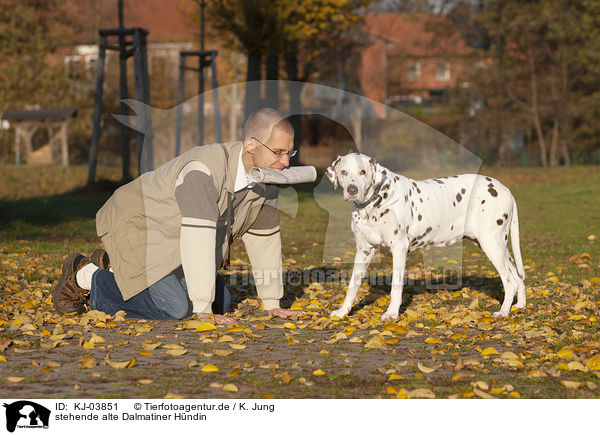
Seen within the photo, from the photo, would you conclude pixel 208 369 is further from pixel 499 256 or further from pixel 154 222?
pixel 499 256

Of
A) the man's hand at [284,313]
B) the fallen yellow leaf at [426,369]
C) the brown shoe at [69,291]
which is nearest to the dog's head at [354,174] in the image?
the man's hand at [284,313]

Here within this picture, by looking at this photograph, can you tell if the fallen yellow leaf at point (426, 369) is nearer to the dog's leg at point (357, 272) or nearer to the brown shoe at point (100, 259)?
the dog's leg at point (357, 272)

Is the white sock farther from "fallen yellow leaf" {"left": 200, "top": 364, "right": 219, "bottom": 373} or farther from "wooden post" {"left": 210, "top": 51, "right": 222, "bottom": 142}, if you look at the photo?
"wooden post" {"left": 210, "top": 51, "right": 222, "bottom": 142}

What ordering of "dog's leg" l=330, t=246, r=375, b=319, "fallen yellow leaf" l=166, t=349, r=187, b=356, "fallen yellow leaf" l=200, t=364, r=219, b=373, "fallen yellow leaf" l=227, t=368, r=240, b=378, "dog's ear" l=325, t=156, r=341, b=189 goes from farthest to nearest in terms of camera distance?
"dog's leg" l=330, t=246, r=375, b=319, "dog's ear" l=325, t=156, r=341, b=189, "fallen yellow leaf" l=166, t=349, r=187, b=356, "fallen yellow leaf" l=200, t=364, r=219, b=373, "fallen yellow leaf" l=227, t=368, r=240, b=378

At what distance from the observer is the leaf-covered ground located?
543 centimetres

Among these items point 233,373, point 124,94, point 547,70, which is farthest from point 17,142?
point 233,373

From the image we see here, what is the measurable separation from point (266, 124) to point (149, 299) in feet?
7.07

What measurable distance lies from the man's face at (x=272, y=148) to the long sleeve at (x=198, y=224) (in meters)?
0.47

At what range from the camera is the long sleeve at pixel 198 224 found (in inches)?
277

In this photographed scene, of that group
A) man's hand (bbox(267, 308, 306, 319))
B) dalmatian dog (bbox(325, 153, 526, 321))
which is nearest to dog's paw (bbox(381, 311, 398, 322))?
dalmatian dog (bbox(325, 153, 526, 321))

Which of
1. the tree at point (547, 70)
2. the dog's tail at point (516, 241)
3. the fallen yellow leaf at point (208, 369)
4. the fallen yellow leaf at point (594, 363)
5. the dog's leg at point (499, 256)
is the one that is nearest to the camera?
the fallen yellow leaf at point (208, 369)

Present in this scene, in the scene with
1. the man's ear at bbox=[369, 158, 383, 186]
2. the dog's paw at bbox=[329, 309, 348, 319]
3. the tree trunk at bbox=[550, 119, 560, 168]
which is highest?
the man's ear at bbox=[369, 158, 383, 186]

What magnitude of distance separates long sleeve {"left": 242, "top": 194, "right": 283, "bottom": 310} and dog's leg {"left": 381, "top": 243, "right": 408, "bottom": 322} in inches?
46.4

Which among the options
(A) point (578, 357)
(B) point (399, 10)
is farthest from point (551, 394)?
(B) point (399, 10)
